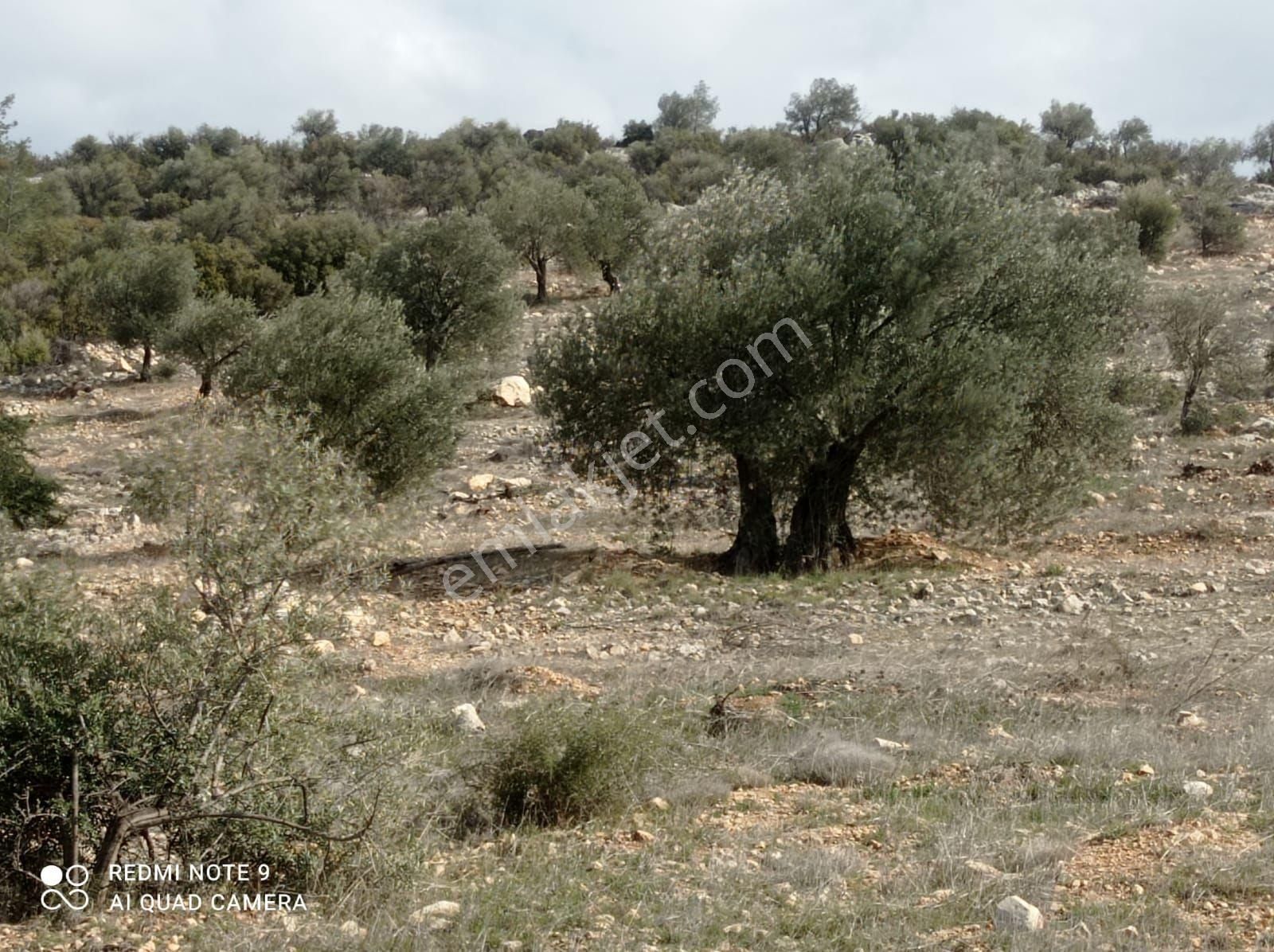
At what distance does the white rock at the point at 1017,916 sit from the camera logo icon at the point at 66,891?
13.5 feet

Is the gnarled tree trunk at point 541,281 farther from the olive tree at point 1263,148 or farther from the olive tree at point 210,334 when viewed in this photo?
the olive tree at point 1263,148

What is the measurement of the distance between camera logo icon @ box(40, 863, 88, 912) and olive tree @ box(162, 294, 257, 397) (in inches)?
989

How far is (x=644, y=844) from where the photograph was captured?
20.3ft

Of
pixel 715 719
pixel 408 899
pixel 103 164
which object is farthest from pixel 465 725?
pixel 103 164

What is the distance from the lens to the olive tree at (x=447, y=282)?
27.2 m

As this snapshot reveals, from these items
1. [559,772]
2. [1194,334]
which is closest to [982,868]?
[559,772]

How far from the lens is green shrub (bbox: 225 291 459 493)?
1772 centimetres

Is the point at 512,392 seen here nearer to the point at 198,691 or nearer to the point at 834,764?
the point at 834,764

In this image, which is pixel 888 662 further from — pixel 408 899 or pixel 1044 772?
pixel 408 899

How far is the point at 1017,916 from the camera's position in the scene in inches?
190

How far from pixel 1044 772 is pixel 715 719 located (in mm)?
2501

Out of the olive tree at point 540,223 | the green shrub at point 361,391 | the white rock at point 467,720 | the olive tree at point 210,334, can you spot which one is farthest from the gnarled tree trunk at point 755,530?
the olive tree at point 540,223

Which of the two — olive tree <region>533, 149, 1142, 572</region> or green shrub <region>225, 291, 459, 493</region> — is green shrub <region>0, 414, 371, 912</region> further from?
green shrub <region>225, 291, 459, 493</region>

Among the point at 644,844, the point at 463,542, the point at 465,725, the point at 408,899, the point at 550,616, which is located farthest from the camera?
the point at 463,542
